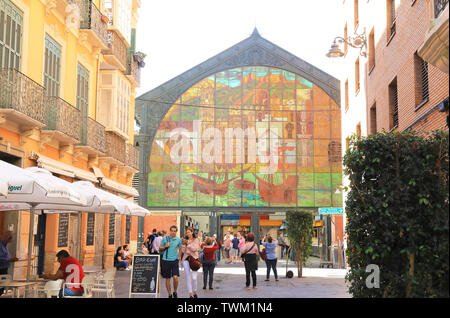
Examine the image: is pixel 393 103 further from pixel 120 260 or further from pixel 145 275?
pixel 120 260

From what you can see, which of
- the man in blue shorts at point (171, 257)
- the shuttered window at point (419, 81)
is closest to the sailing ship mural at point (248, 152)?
the shuttered window at point (419, 81)

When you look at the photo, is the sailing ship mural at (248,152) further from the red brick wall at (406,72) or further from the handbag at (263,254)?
the handbag at (263,254)

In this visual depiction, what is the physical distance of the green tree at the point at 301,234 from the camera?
23.5 m

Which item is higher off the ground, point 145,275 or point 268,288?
point 145,275

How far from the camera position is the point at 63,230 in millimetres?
20078

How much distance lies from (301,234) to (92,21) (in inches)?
461

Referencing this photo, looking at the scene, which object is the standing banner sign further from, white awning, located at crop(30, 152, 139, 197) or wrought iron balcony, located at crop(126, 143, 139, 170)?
wrought iron balcony, located at crop(126, 143, 139, 170)

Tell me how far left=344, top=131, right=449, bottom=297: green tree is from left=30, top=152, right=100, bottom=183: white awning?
1098cm

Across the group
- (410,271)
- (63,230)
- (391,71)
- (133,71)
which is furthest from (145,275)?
(133,71)

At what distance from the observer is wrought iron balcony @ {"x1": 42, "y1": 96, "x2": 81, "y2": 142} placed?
17500 mm

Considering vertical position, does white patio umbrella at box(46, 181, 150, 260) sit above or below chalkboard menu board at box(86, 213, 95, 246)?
above

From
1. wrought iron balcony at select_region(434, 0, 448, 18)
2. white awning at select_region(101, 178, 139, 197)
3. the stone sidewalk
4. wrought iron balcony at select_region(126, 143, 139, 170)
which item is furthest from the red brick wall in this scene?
wrought iron balcony at select_region(126, 143, 139, 170)
